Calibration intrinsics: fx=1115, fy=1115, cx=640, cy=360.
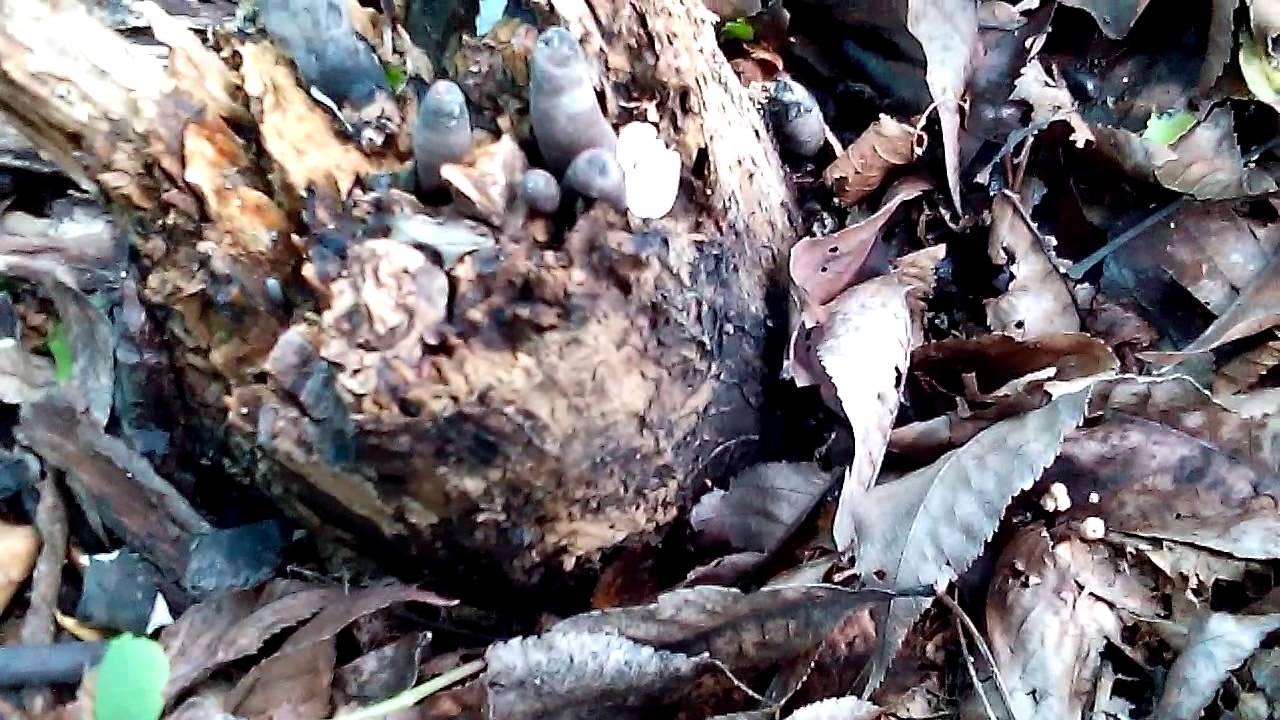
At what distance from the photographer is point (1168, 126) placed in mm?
1614

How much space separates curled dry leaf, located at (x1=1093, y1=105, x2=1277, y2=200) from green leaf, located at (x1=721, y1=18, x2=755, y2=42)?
0.56m

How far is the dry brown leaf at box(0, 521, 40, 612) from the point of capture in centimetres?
143

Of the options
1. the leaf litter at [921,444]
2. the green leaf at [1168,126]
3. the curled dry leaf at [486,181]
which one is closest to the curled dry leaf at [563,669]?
the leaf litter at [921,444]

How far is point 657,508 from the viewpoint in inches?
52.0

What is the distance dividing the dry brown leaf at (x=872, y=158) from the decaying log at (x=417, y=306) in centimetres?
28

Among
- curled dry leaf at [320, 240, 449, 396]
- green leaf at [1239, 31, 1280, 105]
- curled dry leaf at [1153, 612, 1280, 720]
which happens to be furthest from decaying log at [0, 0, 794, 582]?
green leaf at [1239, 31, 1280, 105]

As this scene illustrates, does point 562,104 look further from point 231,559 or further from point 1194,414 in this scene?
point 1194,414

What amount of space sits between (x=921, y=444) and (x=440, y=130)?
66cm

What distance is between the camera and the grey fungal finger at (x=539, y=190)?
1.12 meters

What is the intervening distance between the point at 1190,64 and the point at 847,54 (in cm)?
51

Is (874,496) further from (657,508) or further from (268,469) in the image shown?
(268,469)

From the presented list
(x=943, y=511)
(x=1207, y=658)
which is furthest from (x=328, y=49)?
(x=1207, y=658)

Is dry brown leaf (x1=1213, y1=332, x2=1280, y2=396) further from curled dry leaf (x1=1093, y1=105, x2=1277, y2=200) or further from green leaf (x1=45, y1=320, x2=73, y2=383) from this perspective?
green leaf (x1=45, y1=320, x2=73, y2=383)

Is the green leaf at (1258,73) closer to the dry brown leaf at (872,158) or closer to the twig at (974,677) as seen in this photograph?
the dry brown leaf at (872,158)
